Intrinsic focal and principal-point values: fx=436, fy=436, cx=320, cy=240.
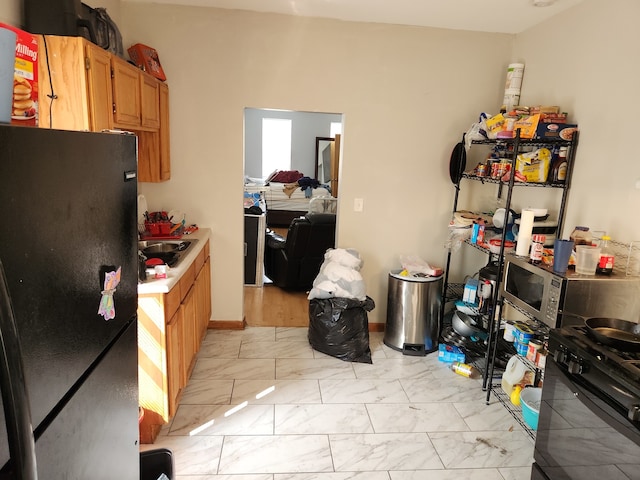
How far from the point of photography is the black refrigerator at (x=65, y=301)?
634mm

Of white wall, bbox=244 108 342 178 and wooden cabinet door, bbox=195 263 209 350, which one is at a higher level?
white wall, bbox=244 108 342 178

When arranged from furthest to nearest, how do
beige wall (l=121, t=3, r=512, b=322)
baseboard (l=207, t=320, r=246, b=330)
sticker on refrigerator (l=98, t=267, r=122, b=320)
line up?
baseboard (l=207, t=320, r=246, b=330)
beige wall (l=121, t=3, r=512, b=322)
sticker on refrigerator (l=98, t=267, r=122, b=320)

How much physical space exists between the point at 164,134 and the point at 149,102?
17.1 inches

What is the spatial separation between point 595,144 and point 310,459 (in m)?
2.30

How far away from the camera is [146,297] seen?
81.4 inches

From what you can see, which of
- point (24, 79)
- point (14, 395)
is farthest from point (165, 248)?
point (14, 395)

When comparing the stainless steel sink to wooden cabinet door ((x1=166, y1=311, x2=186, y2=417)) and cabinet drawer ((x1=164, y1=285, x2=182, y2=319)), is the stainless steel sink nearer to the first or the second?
cabinet drawer ((x1=164, y1=285, x2=182, y2=319))

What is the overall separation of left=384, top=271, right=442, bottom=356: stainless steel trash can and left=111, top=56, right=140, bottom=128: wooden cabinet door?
2117 millimetres

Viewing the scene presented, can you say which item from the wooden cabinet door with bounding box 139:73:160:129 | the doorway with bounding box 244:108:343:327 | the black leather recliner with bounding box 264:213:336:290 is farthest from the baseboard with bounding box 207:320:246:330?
the doorway with bounding box 244:108:343:327

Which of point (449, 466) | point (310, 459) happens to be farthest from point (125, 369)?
point (449, 466)

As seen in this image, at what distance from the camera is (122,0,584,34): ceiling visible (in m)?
2.81

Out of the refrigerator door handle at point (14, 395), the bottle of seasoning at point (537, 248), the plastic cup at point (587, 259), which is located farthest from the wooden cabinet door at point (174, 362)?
the plastic cup at point (587, 259)

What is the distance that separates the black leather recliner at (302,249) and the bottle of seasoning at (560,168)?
2186mm

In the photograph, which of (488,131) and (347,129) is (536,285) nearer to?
(488,131)
